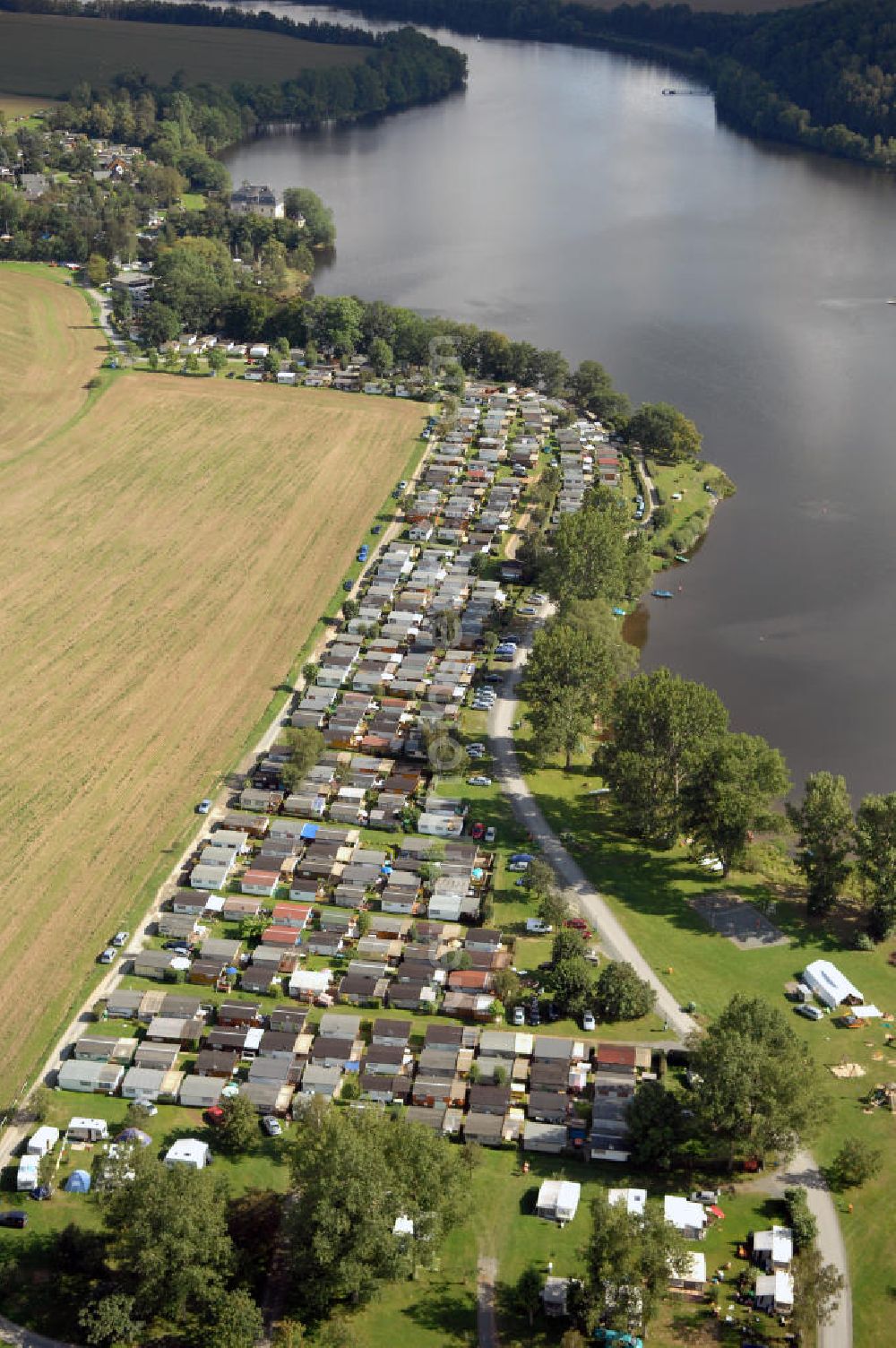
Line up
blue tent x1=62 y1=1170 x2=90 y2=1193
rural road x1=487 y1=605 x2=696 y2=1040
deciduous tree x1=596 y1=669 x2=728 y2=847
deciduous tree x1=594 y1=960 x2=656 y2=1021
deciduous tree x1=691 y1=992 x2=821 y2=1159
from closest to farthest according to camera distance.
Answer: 1. deciduous tree x1=691 y1=992 x2=821 y2=1159
2. blue tent x1=62 y1=1170 x2=90 y2=1193
3. deciduous tree x1=594 y1=960 x2=656 y2=1021
4. rural road x1=487 y1=605 x2=696 y2=1040
5. deciduous tree x1=596 y1=669 x2=728 y2=847

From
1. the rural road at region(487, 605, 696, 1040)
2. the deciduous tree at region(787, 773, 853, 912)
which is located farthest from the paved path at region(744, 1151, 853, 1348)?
the deciduous tree at region(787, 773, 853, 912)

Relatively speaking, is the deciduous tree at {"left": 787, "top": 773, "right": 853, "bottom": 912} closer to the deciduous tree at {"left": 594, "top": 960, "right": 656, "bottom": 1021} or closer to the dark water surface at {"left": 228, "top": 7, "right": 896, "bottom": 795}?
the dark water surface at {"left": 228, "top": 7, "right": 896, "bottom": 795}

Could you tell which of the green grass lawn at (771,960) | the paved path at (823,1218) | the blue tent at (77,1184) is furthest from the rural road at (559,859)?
the blue tent at (77,1184)

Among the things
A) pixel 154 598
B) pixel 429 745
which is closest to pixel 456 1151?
pixel 429 745

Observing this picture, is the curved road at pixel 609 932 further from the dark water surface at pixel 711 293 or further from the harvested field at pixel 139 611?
the dark water surface at pixel 711 293

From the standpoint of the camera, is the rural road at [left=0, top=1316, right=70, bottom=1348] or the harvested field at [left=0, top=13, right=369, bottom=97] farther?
the harvested field at [left=0, top=13, right=369, bottom=97]

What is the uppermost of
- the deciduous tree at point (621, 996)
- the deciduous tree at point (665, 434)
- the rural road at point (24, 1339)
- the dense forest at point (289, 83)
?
the dense forest at point (289, 83)
